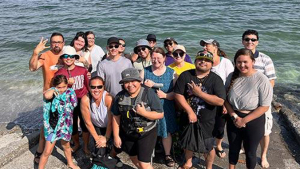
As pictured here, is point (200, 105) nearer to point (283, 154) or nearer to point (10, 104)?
point (283, 154)

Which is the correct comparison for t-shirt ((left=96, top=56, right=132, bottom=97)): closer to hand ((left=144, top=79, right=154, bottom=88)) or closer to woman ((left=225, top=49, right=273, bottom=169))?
hand ((left=144, top=79, right=154, bottom=88))

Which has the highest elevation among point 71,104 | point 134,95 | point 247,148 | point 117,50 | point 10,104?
point 117,50

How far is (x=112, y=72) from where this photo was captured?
4375 mm

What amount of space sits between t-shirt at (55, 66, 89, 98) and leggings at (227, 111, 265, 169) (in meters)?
2.50

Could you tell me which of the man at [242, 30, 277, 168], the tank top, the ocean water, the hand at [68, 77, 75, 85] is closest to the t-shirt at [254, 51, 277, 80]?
the man at [242, 30, 277, 168]

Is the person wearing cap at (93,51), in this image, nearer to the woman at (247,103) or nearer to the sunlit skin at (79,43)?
the sunlit skin at (79,43)

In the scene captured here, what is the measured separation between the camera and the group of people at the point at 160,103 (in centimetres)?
345

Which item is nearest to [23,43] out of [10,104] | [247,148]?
[10,104]

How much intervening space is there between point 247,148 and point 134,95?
1.86 meters

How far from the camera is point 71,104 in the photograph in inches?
162

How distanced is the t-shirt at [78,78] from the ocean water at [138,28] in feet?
9.59

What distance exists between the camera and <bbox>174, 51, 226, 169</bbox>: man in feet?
11.4

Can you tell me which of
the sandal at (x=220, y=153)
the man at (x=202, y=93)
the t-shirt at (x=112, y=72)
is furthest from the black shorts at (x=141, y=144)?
the sandal at (x=220, y=153)

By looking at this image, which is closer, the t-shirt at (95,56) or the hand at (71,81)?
the hand at (71,81)
